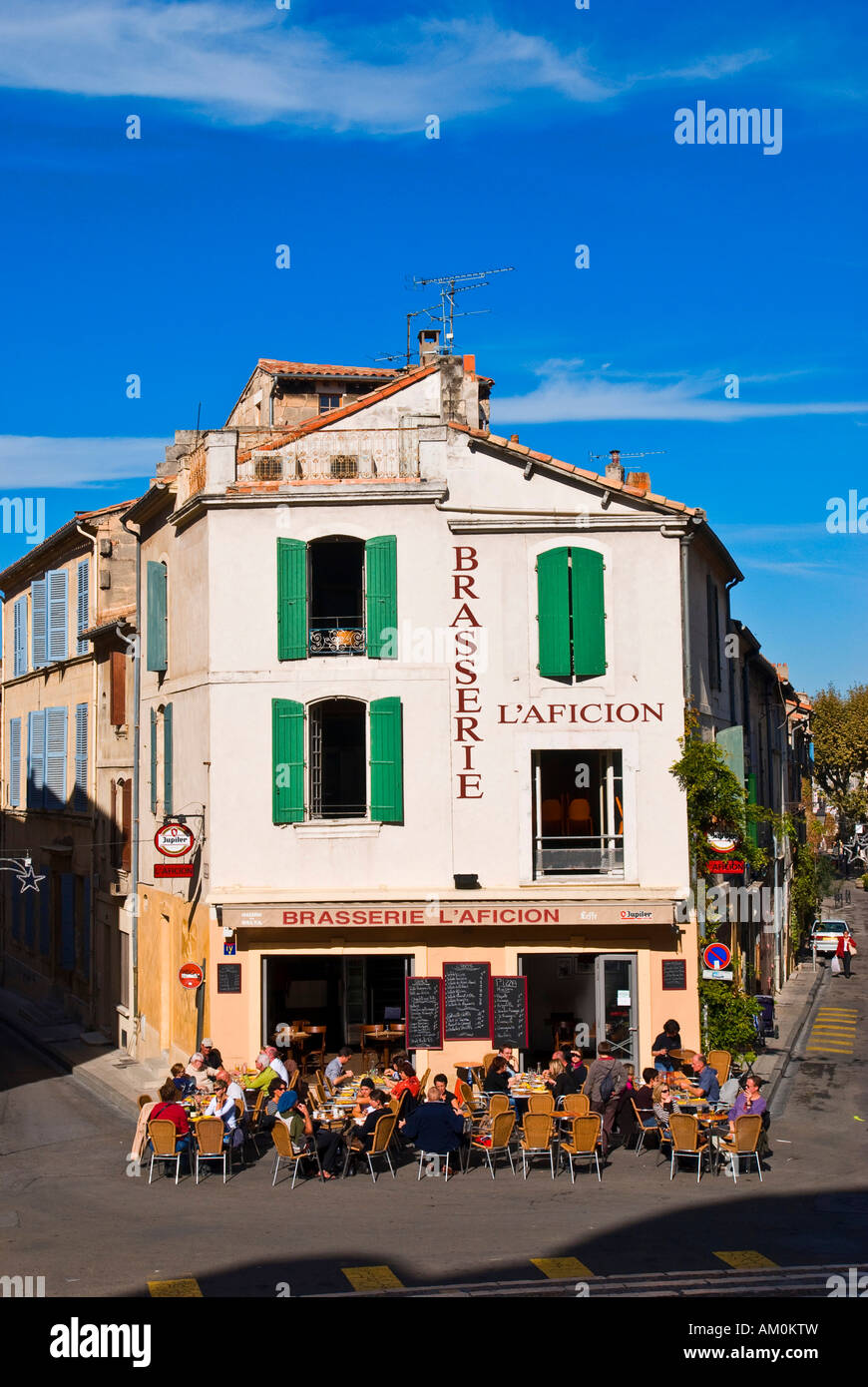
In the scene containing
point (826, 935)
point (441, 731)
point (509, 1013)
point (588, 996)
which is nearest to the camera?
point (509, 1013)

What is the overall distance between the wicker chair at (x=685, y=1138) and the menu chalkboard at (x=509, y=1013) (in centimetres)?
462

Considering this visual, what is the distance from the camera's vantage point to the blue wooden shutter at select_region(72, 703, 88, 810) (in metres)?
34.3

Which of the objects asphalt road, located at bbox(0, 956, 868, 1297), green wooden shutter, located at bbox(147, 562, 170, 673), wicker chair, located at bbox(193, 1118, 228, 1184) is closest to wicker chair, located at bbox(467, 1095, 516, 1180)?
asphalt road, located at bbox(0, 956, 868, 1297)

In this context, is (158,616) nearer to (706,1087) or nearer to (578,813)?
(578,813)

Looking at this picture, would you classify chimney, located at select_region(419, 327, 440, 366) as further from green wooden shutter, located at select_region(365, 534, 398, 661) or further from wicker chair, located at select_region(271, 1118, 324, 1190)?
wicker chair, located at select_region(271, 1118, 324, 1190)

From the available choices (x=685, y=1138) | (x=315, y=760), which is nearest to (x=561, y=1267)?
(x=685, y=1138)

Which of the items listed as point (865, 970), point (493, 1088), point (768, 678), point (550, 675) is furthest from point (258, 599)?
point (865, 970)

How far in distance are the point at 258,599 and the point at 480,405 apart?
6.28 metres

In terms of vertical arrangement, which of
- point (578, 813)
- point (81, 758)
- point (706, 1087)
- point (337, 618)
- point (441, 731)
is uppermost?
point (337, 618)

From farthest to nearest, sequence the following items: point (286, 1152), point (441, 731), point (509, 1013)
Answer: point (441, 731), point (509, 1013), point (286, 1152)

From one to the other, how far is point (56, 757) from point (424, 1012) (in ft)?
57.6

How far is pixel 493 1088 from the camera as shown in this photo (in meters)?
20.1

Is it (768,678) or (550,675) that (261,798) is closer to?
(550,675)

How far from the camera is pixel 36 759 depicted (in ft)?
127
